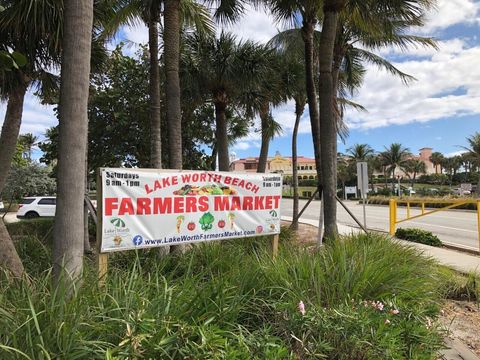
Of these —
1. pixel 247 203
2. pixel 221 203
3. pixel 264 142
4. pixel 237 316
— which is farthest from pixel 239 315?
pixel 264 142

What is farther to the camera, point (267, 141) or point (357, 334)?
point (267, 141)

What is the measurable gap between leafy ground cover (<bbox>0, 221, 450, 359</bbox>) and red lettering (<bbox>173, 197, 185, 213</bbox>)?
4.11 feet

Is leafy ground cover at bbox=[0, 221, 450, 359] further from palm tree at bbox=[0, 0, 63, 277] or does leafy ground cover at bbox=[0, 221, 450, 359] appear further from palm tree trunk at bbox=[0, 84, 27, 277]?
palm tree at bbox=[0, 0, 63, 277]

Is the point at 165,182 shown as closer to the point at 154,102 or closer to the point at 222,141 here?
the point at 154,102

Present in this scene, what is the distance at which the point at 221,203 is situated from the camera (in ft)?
19.6

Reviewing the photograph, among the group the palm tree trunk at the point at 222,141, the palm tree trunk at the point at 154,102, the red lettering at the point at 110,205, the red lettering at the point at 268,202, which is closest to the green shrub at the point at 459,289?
the red lettering at the point at 268,202

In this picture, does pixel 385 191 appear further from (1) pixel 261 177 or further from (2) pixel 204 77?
(1) pixel 261 177

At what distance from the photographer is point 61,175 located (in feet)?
12.3

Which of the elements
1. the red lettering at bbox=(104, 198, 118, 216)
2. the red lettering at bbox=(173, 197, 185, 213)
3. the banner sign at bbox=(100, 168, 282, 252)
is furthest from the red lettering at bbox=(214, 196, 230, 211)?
the red lettering at bbox=(104, 198, 118, 216)

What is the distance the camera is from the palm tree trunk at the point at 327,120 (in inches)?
351

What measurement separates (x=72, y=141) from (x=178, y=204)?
191 centimetres

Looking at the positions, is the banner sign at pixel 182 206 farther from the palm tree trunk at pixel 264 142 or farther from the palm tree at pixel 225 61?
the palm tree trunk at pixel 264 142

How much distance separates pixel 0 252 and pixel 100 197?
1054 mm

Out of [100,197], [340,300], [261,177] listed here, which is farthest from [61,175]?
[261,177]
